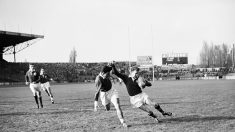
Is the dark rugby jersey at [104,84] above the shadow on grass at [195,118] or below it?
above

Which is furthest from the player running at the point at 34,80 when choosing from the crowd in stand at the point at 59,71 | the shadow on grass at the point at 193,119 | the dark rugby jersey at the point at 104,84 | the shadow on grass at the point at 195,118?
the crowd in stand at the point at 59,71

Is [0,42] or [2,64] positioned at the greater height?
[0,42]

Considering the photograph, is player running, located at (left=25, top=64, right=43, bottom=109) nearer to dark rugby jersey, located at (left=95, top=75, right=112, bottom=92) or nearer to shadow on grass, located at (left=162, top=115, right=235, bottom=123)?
dark rugby jersey, located at (left=95, top=75, right=112, bottom=92)

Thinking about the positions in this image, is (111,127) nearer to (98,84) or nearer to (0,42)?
(98,84)

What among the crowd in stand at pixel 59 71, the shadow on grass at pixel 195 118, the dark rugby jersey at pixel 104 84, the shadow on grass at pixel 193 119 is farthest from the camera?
the crowd in stand at pixel 59 71

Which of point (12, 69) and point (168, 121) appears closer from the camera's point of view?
point (168, 121)

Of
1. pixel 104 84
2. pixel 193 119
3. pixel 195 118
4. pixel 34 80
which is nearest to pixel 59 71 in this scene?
pixel 34 80

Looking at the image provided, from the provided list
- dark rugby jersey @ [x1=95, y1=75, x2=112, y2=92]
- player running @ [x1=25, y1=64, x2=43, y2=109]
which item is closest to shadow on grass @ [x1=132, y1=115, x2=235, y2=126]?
dark rugby jersey @ [x1=95, y1=75, x2=112, y2=92]

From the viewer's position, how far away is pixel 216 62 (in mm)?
112500

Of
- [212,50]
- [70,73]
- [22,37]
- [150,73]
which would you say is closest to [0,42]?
[22,37]

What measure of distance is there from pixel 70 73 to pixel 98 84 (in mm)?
65161

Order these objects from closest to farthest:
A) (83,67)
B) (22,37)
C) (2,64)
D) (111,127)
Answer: (111,127) → (22,37) → (2,64) → (83,67)

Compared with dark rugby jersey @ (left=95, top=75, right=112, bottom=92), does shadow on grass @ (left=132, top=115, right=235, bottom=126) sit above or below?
below

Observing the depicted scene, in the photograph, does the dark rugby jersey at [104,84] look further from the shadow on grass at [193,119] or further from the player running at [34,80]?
the player running at [34,80]
